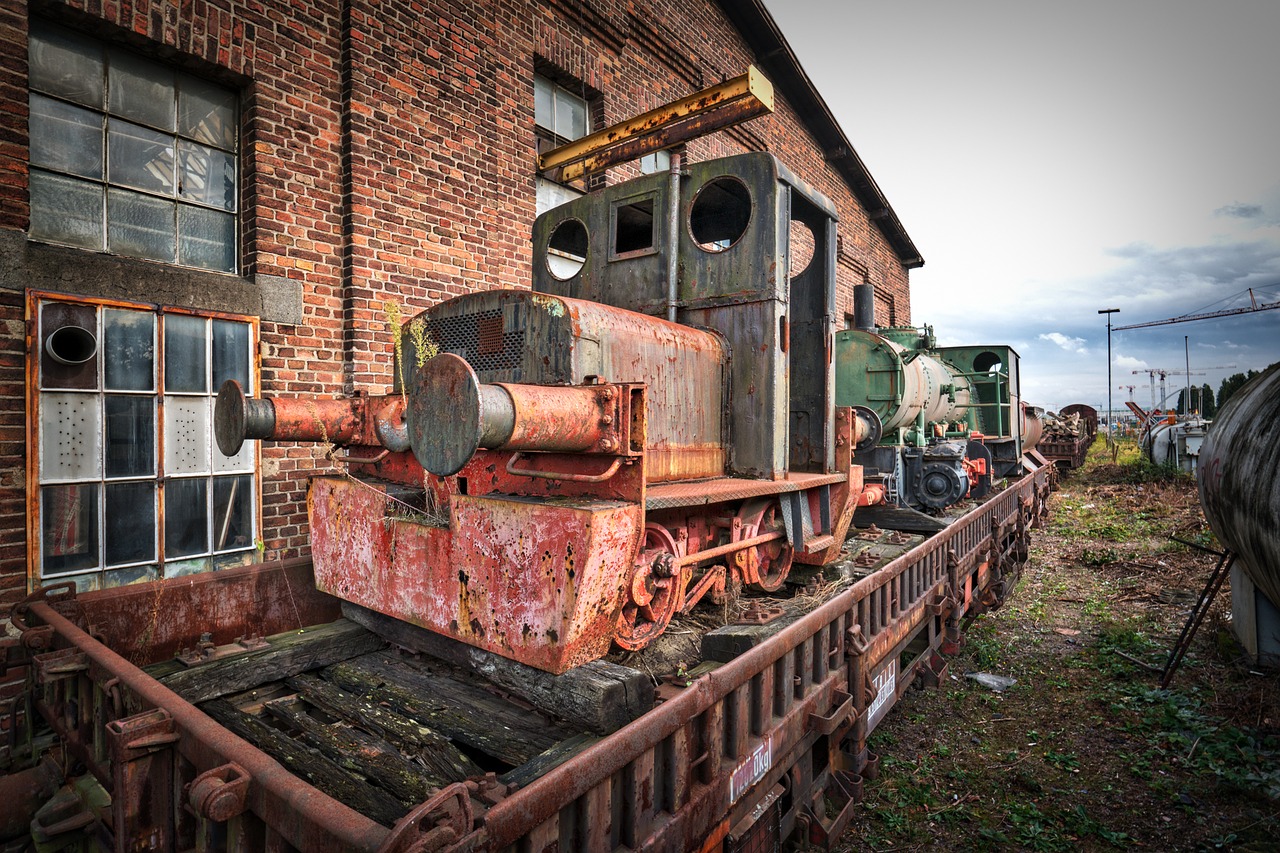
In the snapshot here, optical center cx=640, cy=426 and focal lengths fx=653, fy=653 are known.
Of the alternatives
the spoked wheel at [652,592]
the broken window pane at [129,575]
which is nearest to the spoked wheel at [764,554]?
the spoked wheel at [652,592]

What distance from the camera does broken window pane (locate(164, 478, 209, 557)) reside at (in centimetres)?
402

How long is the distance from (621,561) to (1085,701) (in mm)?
4087

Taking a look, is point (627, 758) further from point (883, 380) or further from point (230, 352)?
Result: point (883, 380)

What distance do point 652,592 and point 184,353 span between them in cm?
332

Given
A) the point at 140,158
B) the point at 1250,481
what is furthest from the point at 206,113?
the point at 1250,481

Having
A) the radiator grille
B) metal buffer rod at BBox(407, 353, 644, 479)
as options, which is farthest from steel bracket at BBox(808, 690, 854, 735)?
the radiator grille

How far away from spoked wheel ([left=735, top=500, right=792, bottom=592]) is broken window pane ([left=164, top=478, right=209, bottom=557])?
11.1 ft

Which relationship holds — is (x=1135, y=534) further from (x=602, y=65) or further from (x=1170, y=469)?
(x=602, y=65)

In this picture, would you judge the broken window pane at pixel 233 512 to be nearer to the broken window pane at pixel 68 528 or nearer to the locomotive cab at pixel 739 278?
the broken window pane at pixel 68 528

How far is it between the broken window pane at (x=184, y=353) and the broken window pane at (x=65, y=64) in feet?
4.47

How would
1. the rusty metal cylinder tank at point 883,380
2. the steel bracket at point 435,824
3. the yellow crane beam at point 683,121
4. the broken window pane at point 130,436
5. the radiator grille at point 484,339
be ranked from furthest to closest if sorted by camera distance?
the rusty metal cylinder tank at point 883,380 → the yellow crane beam at point 683,121 → the broken window pane at point 130,436 → the radiator grille at point 484,339 → the steel bracket at point 435,824

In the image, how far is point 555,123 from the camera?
7.01 m

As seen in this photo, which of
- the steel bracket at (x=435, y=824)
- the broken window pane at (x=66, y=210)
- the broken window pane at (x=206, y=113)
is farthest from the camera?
the broken window pane at (x=206, y=113)

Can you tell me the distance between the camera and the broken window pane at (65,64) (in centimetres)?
368
